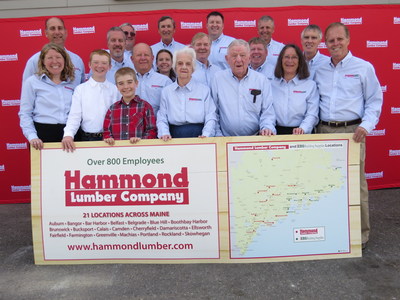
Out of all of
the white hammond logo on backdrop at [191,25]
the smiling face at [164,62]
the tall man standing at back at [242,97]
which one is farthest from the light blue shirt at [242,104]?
the white hammond logo on backdrop at [191,25]

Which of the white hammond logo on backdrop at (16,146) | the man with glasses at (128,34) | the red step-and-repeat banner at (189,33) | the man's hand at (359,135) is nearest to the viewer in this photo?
the man's hand at (359,135)

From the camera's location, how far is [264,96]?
143 inches

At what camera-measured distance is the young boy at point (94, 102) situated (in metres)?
3.58

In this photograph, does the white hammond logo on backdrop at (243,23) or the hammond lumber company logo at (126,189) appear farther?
the white hammond logo on backdrop at (243,23)

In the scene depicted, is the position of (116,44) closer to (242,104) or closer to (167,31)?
(167,31)

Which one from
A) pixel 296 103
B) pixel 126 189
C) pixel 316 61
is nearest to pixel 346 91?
pixel 296 103

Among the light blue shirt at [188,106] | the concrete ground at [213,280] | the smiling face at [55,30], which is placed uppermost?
the smiling face at [55,30]

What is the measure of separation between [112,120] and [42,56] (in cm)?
98

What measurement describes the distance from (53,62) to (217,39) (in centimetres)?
234

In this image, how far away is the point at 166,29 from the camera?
5.16 meters

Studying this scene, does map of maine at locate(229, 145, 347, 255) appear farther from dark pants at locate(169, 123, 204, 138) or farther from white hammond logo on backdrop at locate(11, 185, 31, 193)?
white hammond logo on backdrop at locate(11, 185, 31, 193)

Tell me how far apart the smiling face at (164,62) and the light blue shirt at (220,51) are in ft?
2.71

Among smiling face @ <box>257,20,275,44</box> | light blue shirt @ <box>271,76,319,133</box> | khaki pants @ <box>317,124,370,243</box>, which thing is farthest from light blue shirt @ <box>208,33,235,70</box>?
khaki pants @ <box>317,124,370,243</box>

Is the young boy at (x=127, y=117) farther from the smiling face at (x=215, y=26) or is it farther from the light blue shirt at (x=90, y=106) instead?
the smiling face at (x=215, y=26)
